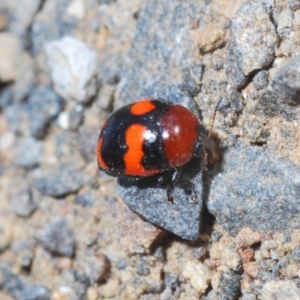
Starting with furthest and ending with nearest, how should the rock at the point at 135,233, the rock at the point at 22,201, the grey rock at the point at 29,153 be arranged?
the grey rock at the point at 29,153 < the rock at the point at 22,201 < the rock at the point at 135,233

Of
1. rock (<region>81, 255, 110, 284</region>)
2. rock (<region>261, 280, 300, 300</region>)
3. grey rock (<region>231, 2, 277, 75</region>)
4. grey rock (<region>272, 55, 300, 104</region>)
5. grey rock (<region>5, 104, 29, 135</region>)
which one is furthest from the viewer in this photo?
grey rock (<region>5, 104, 29, 135</region>)

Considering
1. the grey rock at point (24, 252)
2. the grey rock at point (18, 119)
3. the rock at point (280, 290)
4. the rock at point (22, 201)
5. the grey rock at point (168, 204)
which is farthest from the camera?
the grey rock at point (18, 119)

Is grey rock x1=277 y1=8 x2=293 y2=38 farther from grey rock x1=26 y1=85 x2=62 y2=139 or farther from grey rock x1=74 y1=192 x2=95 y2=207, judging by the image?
grey rock x1=26 y1=85 x2=62 y2=139

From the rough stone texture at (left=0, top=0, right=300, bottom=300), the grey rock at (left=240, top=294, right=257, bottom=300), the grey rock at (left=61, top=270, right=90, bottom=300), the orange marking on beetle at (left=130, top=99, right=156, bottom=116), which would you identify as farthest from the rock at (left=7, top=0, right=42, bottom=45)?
the grey rock at (left=240, top=294, right=257, bottom=300)

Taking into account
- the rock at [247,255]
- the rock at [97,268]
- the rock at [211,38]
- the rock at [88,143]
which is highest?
the rock at [211,38]

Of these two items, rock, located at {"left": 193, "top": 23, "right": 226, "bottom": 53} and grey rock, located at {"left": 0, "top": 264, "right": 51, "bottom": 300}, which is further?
grey rock, located at {"left": 0, "top": 264, "right": 51, "bottom": 300}

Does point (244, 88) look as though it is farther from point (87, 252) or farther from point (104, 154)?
point (87, 252)

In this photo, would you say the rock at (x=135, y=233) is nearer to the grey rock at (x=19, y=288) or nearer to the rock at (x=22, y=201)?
the grey rock at (x=19, y=288)

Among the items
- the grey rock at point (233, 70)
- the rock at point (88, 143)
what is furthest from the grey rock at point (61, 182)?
the grey rock at point (233, 70)

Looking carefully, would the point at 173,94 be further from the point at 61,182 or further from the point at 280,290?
the point at 280,290
